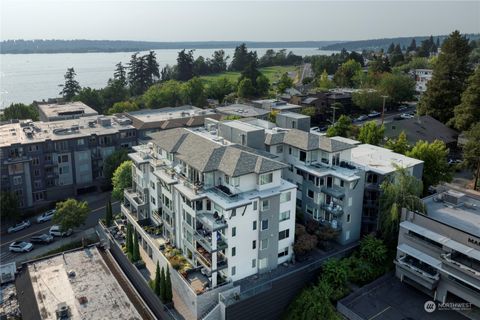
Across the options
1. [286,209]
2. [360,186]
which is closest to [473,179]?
[360,186]

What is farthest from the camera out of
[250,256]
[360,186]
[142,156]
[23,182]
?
[23,182]

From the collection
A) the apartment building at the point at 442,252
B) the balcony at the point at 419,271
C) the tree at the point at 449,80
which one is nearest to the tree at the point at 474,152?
the apartment building at the point at 442,252

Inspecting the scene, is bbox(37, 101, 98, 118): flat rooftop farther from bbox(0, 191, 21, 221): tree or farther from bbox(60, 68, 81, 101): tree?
bbox(0, 191, 21, 221): tree

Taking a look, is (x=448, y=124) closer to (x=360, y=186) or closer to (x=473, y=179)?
(x=473, y=179)

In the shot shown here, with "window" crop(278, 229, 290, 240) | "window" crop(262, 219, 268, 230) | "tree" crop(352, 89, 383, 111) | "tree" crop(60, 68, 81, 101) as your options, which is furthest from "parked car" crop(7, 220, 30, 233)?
"tree" crop(352, 89, 383, 111)

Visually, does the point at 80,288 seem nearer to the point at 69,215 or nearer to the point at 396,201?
the point at 69,215
